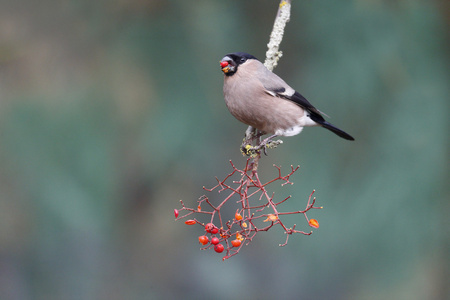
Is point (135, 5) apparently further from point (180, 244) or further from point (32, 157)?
point (180, 244)

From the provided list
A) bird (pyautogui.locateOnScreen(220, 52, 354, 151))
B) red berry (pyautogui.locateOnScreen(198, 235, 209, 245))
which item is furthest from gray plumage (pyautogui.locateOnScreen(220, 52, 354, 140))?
red berry (pyautogui.locateOnScreen(198, 235, 209, 245))

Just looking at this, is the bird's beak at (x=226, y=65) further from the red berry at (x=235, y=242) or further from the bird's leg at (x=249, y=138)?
the red berry at (x=235, y=242)

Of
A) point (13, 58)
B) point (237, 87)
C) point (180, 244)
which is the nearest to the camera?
point (237, 87)

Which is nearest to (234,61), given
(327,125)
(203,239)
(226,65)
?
(226,65)

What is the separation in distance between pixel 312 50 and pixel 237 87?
103 cm

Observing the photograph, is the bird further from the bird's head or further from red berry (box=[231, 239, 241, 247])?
red berry (box=[231, 239, 241, 247])

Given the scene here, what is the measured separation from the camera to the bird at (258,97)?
5.17ft

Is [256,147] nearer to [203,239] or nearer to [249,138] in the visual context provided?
[249,138]

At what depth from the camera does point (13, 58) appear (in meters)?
2.43

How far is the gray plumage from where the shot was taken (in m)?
1.58

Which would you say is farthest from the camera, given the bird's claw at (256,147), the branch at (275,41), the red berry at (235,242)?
the branch at (275,41)

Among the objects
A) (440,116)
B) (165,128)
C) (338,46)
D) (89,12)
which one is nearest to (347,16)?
(338,46)

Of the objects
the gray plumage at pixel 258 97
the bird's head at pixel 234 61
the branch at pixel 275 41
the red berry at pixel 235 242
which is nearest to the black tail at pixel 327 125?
the gray plumage at pixel 258 97

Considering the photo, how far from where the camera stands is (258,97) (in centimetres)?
160
